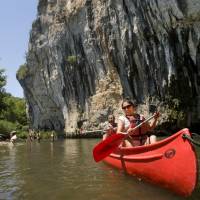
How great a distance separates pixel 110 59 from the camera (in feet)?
123

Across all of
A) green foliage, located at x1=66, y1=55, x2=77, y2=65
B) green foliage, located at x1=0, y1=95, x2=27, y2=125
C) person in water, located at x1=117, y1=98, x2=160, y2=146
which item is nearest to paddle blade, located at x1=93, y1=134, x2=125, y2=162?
person in water, located at x1=117, y1=98, x2=160, y2=146

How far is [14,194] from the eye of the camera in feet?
25.4

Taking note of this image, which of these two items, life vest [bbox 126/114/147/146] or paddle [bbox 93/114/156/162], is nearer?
paddle [bbox 93/114/156/162]

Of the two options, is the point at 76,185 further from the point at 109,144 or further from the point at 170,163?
the point at 170,163

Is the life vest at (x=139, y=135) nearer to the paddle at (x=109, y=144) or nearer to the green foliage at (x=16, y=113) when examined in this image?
the paddle at (x=109, y=144)

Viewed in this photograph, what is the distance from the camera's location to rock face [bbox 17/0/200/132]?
98.7 ft

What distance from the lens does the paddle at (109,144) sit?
875 centimetres

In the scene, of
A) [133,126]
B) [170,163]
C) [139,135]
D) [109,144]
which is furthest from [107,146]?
[170,163]

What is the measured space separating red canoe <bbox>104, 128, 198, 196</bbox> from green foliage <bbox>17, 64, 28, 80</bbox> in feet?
155

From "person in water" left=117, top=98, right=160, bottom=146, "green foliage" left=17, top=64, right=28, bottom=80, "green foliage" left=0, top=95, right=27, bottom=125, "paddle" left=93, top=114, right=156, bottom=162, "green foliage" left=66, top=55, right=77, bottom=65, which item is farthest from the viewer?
"green foliage" left=0, top=95, right=27, bottom=125

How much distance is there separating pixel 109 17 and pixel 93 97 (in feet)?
27.1

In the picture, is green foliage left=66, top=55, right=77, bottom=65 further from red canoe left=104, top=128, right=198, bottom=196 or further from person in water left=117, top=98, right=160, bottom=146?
red canoe left=104, top=128, right=198, bottom=196

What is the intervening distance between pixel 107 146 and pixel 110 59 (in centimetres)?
2879

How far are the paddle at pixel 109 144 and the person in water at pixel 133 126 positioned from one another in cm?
22
